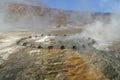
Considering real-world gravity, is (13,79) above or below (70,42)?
below

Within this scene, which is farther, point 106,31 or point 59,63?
point 106,31

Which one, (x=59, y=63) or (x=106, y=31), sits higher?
(x=106, y=31)

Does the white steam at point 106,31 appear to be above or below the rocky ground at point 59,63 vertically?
above

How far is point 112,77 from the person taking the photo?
43.7 ft

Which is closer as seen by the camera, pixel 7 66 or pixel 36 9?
pixel 7 66

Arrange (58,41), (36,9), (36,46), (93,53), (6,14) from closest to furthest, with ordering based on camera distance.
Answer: (93,53)
(36,46)
(58,41)
(6,14)
(36,9)

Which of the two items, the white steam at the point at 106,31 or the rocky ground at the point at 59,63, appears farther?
the white steam at the point at 106,31

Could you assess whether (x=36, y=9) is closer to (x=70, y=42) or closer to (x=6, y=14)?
(x=6, y=14)

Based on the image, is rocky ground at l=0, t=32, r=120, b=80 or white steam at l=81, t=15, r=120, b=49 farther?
white steam at l=81, t=15, r=120, b=49

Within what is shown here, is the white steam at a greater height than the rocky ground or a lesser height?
greater

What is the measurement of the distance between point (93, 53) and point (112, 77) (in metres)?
3.27

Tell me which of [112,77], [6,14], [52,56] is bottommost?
[112,77]

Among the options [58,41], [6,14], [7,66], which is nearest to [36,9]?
[6,14]

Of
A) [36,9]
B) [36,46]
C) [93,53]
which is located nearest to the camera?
[93,53]
